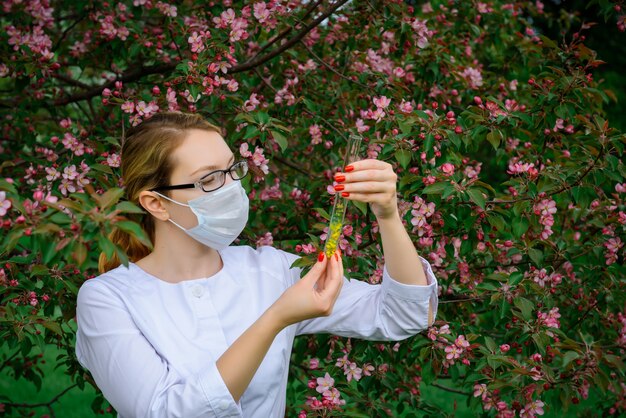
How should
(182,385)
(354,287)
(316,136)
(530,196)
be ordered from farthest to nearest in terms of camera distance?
(316,136) → (530,196) → (354,287) → (182,385)

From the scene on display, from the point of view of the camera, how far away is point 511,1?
15.6 ft

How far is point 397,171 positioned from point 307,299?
1469mm

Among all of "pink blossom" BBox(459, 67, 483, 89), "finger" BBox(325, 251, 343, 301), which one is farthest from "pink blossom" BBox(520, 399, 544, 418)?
"pink blossom" BBox(459, 67, 483, 89)

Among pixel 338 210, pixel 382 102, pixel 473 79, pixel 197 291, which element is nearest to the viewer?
pixel 338 210

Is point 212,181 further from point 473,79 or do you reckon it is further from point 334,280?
point 473,79

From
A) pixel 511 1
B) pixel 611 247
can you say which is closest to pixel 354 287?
pixel 611 247

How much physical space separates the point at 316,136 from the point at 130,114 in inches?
34.5

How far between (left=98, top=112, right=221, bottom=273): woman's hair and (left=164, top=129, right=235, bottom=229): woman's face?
0.02m

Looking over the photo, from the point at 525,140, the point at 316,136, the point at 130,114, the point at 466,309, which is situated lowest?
the point at 466,309

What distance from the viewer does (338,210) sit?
79.0 inches

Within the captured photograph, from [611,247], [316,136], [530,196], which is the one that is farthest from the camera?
[316,136]

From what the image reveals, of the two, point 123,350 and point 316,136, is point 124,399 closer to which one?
point 123,350

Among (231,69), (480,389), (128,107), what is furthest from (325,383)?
(231,69)

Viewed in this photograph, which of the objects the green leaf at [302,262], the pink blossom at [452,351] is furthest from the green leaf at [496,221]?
the green leaf at [302,262]
